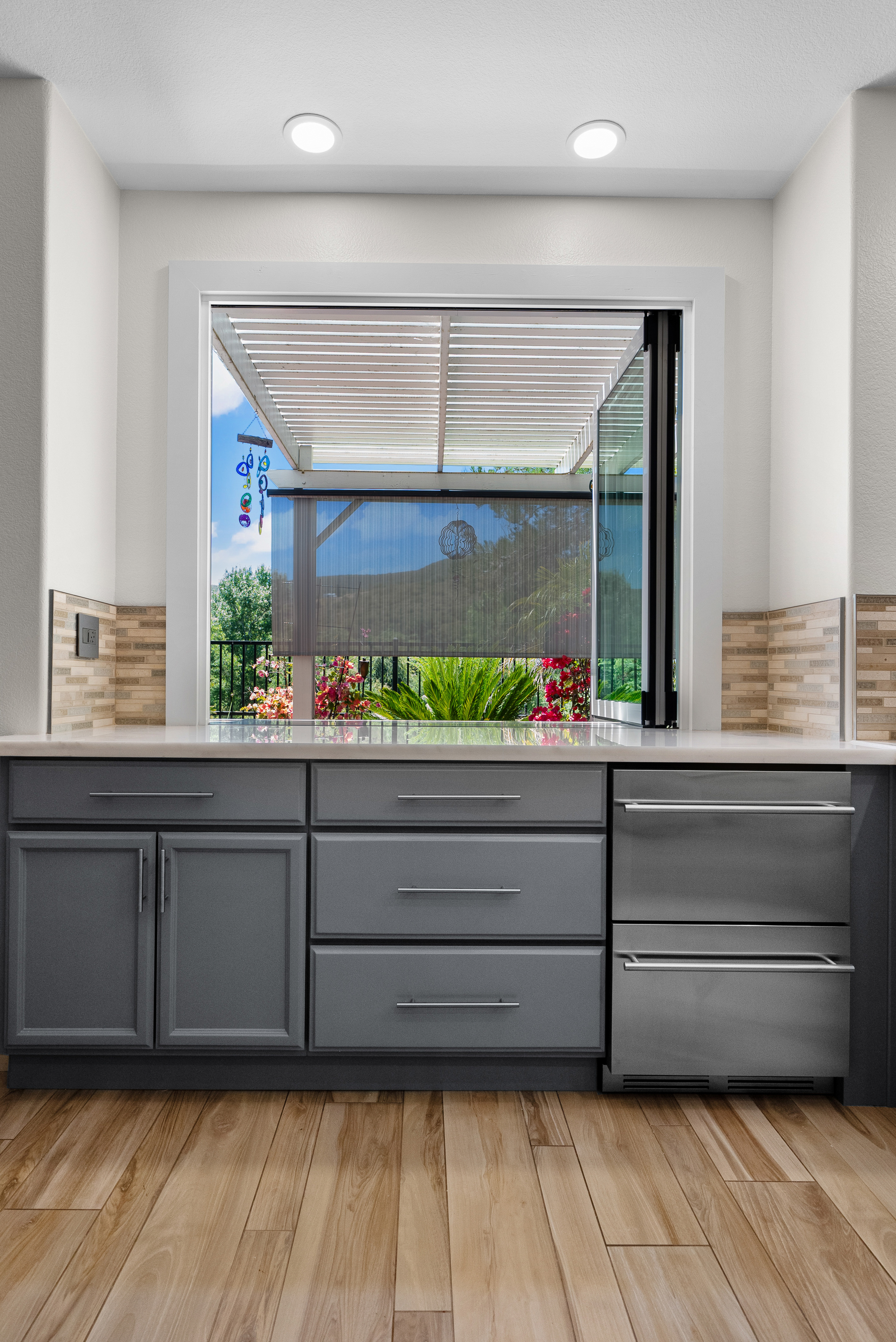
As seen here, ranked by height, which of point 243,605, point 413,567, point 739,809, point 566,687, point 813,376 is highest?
point 813,376

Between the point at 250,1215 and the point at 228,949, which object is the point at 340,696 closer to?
the point at 228,949

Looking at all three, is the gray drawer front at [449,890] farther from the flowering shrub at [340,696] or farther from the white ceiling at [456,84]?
the flowering shrub at [340,696]

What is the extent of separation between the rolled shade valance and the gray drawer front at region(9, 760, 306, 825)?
1.47 meters

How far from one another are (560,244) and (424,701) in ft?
7.49

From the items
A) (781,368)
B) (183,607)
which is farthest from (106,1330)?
(781,368)

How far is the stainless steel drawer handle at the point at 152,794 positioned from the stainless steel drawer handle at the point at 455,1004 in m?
0.67

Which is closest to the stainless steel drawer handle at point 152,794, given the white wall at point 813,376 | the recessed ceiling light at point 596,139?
the white wall at point 813,376

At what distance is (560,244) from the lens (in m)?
2.62

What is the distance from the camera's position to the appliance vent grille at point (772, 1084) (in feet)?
6.63

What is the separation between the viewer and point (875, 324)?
221 cm

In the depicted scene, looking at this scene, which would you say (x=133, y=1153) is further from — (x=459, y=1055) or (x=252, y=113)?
(x=252, y=113)

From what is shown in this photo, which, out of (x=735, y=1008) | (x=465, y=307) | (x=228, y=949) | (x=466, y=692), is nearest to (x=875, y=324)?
(x=465, y=307)

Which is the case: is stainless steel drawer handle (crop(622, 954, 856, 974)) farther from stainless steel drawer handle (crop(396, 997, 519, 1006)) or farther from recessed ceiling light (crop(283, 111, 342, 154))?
recessed ceiling light (crop(283, 111, 342, 154))

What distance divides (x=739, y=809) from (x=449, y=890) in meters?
0.71
